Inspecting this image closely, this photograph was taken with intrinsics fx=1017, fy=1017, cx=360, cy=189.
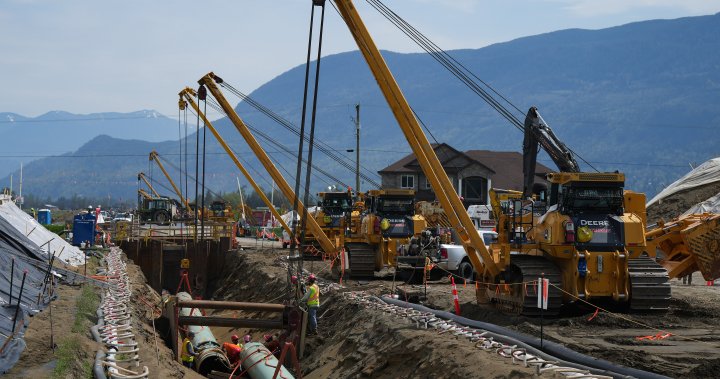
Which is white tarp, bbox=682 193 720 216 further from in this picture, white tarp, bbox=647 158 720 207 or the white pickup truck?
the white pickup truck

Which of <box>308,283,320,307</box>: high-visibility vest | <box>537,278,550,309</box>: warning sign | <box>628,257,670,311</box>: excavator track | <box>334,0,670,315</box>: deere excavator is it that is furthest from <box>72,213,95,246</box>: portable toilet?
<box>537,278,550,309</box>: warning sign

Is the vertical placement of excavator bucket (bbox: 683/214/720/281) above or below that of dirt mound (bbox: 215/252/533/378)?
above

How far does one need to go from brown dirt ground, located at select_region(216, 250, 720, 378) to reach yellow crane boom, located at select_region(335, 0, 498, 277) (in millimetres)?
1670

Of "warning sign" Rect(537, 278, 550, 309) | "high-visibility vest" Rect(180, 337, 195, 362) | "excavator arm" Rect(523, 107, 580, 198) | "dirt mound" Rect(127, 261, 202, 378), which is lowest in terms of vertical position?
"high-visibility vest" Rect(180, 337, 195, 362)

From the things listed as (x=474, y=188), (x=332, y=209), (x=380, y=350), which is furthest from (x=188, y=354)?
(x=474, y=188)

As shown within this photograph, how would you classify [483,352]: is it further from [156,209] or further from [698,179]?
[156,209]

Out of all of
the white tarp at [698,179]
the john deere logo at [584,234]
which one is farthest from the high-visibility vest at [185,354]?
the white tarp at [698,179]

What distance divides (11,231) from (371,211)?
1218cm

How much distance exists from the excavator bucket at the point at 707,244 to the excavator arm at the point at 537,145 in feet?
15.2

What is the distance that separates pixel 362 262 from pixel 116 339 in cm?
1405

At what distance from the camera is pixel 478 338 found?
17.9 m

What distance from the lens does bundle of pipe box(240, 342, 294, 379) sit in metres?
22.4

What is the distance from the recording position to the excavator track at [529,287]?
2100cm

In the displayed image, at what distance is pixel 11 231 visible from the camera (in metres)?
31.5
